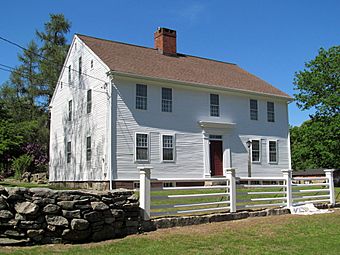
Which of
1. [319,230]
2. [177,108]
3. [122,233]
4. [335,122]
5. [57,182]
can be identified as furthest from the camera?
[335,122]

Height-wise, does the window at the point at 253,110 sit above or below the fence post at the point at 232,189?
above

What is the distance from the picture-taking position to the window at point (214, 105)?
20984 millimetres

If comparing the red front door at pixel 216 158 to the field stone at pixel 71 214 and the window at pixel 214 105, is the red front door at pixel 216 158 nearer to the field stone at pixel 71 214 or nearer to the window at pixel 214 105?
the window at pixel 214 105

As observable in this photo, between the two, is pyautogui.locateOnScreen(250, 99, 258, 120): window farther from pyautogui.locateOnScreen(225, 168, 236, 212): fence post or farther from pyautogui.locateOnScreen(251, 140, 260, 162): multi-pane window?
pyautogui.locateOnScreen(225, 168, 236, 212): fence post

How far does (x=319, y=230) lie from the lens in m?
8.33

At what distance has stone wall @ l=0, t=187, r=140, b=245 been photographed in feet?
22.3

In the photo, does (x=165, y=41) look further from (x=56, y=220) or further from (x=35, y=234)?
(x=35, y=234)

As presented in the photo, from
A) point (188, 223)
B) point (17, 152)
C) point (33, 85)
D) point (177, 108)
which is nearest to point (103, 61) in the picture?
point (177, 108)

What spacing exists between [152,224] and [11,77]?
34.5 metres

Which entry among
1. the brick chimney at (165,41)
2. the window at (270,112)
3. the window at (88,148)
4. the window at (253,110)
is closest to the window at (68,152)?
the window at (88,148)

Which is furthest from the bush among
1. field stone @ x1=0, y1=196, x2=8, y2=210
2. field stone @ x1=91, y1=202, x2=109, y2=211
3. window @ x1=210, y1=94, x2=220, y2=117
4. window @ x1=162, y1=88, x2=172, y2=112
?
field stone @ x1=91, y1=202, x2=109, y2=211

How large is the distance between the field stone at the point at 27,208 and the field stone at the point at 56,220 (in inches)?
10.2

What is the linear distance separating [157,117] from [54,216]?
12.3m

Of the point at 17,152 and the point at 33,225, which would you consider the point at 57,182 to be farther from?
the point at 33,225
